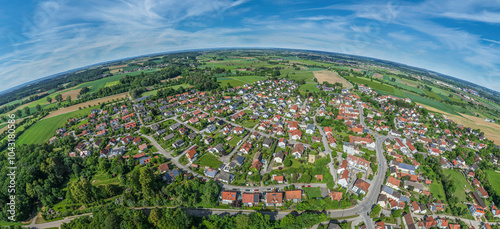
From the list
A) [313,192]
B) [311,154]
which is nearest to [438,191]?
[311,154]

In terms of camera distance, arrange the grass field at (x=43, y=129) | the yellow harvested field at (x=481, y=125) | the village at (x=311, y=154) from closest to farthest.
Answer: the village at (x=311, y=154)
the grass field at (x=43, y=129)
the yellow harvested field at (x=481, y=125)

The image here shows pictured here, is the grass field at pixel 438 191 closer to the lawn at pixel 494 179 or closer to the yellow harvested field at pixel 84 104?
the lawn at pixel 494 179

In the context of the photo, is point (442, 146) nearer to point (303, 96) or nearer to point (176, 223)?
point (303, 96)

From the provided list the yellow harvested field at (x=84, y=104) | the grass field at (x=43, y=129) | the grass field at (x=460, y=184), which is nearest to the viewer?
the grass field at (x=460, y=184)

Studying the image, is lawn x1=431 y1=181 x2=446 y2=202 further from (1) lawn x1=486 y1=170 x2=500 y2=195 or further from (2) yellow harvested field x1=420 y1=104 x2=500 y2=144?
(2) yellow harvested field x1=420 y1=104 x2=500 y2=144

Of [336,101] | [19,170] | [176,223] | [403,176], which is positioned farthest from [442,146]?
[19,170]

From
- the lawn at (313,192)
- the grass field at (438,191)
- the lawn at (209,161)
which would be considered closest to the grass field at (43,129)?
the lawn at (209,161)

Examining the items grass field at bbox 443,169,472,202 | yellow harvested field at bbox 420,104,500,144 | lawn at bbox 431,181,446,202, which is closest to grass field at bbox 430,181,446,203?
lawn at bbox 431,181,446,202

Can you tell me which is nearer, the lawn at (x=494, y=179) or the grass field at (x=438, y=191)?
the grass field at (x=438, y=191)
